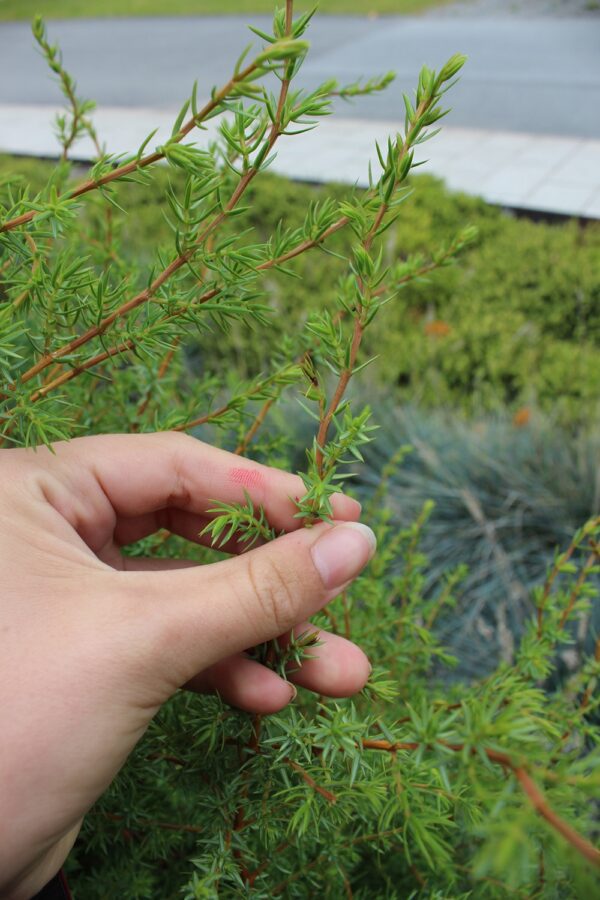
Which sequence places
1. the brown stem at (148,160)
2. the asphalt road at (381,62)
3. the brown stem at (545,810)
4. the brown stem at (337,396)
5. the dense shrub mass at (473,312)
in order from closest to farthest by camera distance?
1. the brown stem at (545,810)
2. the brown stem at (148,160)
3. the brown stem at (337,396)
4. the dense shrub mass at (473,312)
5. the asphalt road at (381,62)

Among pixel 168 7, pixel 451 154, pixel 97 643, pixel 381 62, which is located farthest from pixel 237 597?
pixel 168 7

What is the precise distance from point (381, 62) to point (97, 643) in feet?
39.4

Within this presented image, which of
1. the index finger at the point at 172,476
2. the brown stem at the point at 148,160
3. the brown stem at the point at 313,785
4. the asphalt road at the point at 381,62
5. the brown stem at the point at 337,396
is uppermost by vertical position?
the asphalt road at the point at 381,62

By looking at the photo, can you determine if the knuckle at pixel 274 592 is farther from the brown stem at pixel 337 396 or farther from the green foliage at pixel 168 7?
the green foliage at pixel 168 7

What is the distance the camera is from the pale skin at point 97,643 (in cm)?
85

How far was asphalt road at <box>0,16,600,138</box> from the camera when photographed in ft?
30.7

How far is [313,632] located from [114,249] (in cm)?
89

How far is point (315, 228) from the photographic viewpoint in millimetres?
919

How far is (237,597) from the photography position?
2.99 ft

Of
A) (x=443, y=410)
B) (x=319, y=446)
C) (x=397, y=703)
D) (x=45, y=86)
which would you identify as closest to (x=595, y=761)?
(x=319, y=446)

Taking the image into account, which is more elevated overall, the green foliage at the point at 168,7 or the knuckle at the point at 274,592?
the green foliage at the point at 168,7

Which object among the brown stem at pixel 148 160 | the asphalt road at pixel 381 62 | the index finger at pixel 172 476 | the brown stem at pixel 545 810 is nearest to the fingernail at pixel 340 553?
the index finger at pixel 172 476

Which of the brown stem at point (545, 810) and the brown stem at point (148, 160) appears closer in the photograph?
the brown stem at point (545, 810)

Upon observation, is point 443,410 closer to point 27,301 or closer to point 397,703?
point 397,703
